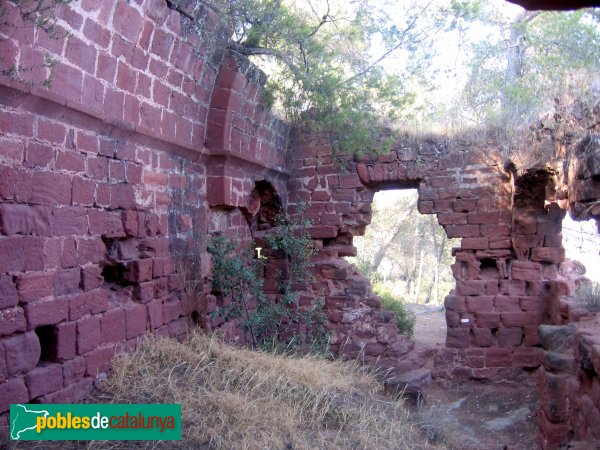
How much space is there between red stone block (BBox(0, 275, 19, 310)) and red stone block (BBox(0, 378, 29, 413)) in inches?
19.9

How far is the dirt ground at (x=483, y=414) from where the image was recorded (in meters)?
6.04

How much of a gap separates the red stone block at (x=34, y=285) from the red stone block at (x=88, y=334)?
46cm

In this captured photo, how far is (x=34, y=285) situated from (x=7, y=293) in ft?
0.85

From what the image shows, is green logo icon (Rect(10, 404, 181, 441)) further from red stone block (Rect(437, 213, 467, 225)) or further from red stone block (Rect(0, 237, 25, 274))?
red stone block (Rect(437, 213, 467, 225))

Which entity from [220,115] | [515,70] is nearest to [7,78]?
[220,115]

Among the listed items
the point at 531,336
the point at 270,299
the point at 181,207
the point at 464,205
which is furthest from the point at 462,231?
the point at 181,207

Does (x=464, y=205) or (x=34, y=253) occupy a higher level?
(x=464, y=205)

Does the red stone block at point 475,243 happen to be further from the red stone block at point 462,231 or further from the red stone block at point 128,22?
the red stone block at point 128,22

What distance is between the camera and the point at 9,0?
143 inches

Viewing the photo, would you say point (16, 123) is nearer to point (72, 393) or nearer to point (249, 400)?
point (72, 393)

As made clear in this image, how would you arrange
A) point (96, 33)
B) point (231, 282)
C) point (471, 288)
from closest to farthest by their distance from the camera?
point (96, 33), point (231, 282), point (471, 288)

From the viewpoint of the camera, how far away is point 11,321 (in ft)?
12.5

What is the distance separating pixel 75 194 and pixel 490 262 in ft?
19.0

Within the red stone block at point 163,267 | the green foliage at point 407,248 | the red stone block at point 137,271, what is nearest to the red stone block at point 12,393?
the red stone block at point 137,271
